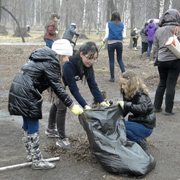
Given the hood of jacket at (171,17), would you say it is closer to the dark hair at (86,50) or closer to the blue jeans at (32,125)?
the dark hair at (86,50)

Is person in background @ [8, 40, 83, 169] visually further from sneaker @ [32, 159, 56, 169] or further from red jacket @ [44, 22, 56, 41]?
red jacket @ [44, 22, 56, 41]

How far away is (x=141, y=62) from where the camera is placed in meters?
11.8

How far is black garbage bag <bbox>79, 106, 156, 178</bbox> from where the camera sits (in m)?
2.75

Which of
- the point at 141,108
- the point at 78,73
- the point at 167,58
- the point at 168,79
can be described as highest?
the point at 167,58

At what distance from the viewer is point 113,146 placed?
2842mm

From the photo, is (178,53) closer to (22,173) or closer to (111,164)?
(111,164)

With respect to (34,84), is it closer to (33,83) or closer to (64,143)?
(33,83)

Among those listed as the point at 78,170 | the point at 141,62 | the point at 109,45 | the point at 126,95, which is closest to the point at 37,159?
the point at 78,170

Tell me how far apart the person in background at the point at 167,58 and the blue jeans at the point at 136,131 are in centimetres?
179

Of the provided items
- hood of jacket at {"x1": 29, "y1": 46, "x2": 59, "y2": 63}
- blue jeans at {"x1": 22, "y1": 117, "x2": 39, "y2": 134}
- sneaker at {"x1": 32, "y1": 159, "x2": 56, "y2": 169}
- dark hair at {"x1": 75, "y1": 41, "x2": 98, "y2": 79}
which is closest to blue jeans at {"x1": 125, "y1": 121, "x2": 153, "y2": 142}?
dark hair at {"x1": 75, "y1": 41, "x2": 98, "y2": 79}

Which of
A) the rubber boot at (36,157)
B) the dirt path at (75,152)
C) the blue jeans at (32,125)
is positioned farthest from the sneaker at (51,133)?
the blue jeans at (32,125)

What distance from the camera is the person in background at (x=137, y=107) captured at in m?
3.23

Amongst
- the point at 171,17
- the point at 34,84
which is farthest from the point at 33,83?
the point at 171,17

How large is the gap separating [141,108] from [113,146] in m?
0.66
